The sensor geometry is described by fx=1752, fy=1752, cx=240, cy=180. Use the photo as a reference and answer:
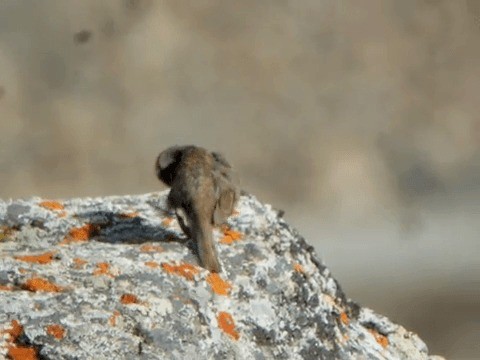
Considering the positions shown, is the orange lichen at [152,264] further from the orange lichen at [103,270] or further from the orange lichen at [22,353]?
the orange lichen at [22,353]

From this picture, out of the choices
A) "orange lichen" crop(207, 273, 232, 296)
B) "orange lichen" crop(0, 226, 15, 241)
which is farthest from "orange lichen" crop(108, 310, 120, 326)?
"orange lichen" crop(0, 226, 15, 241)

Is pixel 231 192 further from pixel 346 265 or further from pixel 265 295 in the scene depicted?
pixel 346 265

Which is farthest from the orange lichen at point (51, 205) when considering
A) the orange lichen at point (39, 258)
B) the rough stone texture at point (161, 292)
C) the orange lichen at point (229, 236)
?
the orange lichen at point (39, 258)

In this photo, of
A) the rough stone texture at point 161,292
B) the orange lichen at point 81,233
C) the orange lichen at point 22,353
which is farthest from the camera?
the orange lichen at point 81,233

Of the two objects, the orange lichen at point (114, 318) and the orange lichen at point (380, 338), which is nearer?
the orange lichen at point (114, 318)

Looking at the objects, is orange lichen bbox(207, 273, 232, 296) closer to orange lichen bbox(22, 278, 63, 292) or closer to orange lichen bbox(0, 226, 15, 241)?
orange lichen bbox(22, 278, 63, 292)

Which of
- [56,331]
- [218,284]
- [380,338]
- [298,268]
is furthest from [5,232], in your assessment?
[380,338]
